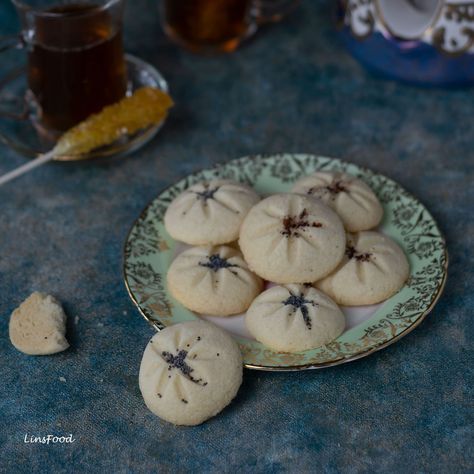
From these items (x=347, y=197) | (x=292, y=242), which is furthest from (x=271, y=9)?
(x=292, y=242)

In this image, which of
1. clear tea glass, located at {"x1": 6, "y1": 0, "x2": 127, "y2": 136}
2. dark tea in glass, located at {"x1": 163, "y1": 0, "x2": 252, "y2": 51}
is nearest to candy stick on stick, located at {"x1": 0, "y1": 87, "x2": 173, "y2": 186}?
clear tea glass, located at {"x1": 6, "y1": 0, "x2": 127, "y2": 136}

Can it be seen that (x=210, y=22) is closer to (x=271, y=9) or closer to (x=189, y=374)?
(x=271, y=9)

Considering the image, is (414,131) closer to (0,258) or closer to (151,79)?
(151,79)

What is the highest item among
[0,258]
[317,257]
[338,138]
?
[317,257]

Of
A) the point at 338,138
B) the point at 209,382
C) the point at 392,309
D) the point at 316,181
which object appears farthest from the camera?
the point at 338,138

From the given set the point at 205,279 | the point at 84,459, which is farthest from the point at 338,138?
the point at 84,459
